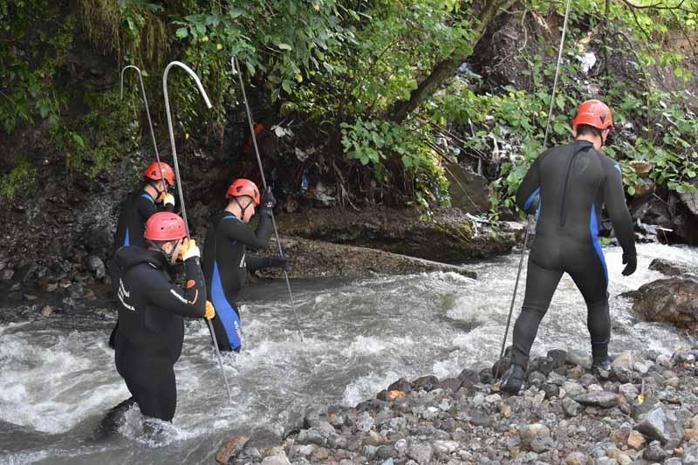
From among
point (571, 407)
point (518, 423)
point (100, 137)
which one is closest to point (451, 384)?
point (518, 423)

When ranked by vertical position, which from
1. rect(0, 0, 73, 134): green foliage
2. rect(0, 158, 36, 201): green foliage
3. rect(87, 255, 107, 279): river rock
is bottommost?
rect(87, 255, 107, 279): river rock

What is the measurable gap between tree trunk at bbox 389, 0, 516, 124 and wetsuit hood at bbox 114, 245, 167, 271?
6.18 m

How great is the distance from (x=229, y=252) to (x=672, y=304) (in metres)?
5.19

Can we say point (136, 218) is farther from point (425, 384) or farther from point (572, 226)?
point (572, 226)

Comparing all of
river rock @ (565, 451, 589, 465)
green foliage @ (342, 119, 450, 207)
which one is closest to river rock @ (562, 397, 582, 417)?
river rock @ (565, 451, 589, 465)

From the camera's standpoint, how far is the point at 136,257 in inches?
193

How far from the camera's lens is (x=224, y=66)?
33.8 ft

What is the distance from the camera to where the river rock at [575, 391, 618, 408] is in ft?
16.0

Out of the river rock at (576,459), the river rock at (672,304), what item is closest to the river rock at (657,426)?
the river rock at (576,459)

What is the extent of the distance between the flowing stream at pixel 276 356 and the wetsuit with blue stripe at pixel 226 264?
437mm

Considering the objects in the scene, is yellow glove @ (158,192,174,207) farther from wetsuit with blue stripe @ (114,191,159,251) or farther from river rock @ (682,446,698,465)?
river rock @ (682,446,698,465)

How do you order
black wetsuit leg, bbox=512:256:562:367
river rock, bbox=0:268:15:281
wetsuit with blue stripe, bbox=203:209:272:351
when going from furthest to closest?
river rock, bbox=0:268:15:281
wetsuit with blue stripe, bbox=203:209:272:351
black wetsuit leg, bbox=512:256:562:367

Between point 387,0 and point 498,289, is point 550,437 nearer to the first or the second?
point 498,289

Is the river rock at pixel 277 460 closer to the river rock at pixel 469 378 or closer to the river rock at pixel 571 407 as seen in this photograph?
the river rock at pixel 469 378
